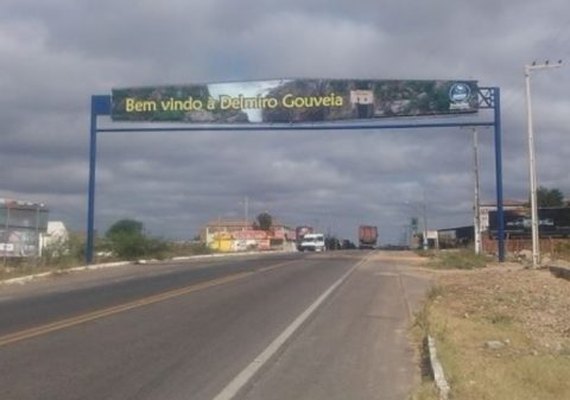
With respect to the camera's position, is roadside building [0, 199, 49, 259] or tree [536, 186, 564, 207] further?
tree [536, 186, 564, 207]

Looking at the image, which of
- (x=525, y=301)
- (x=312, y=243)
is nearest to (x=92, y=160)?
(x=525, y=301)

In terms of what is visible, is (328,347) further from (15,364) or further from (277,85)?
(277,85)

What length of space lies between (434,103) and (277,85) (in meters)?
7.78

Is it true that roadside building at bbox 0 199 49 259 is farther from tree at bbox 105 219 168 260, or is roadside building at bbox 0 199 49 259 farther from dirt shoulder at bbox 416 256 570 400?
dirt shoulder at bbox 416 256 570 400

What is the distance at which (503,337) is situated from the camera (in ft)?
50.3

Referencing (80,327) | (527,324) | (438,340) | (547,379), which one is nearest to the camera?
(547,379)

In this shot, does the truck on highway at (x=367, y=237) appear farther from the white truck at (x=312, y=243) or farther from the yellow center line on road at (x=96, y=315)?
the yellow center line on road at (x=96, y=315)

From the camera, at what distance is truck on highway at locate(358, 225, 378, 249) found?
4980 inches

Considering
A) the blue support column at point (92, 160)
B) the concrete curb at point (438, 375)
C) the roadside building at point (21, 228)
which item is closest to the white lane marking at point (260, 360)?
the concrete curb at point (438, 375)

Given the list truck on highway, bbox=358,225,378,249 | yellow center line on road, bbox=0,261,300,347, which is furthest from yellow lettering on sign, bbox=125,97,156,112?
truck on highway, bbox=358,225,378,249

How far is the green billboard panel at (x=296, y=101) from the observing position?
44.5m

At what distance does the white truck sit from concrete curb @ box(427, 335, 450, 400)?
86636 millimetres

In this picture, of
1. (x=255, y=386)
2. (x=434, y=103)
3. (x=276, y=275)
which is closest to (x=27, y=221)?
(x=276, y=275)

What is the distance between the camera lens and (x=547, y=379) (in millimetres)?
10578
